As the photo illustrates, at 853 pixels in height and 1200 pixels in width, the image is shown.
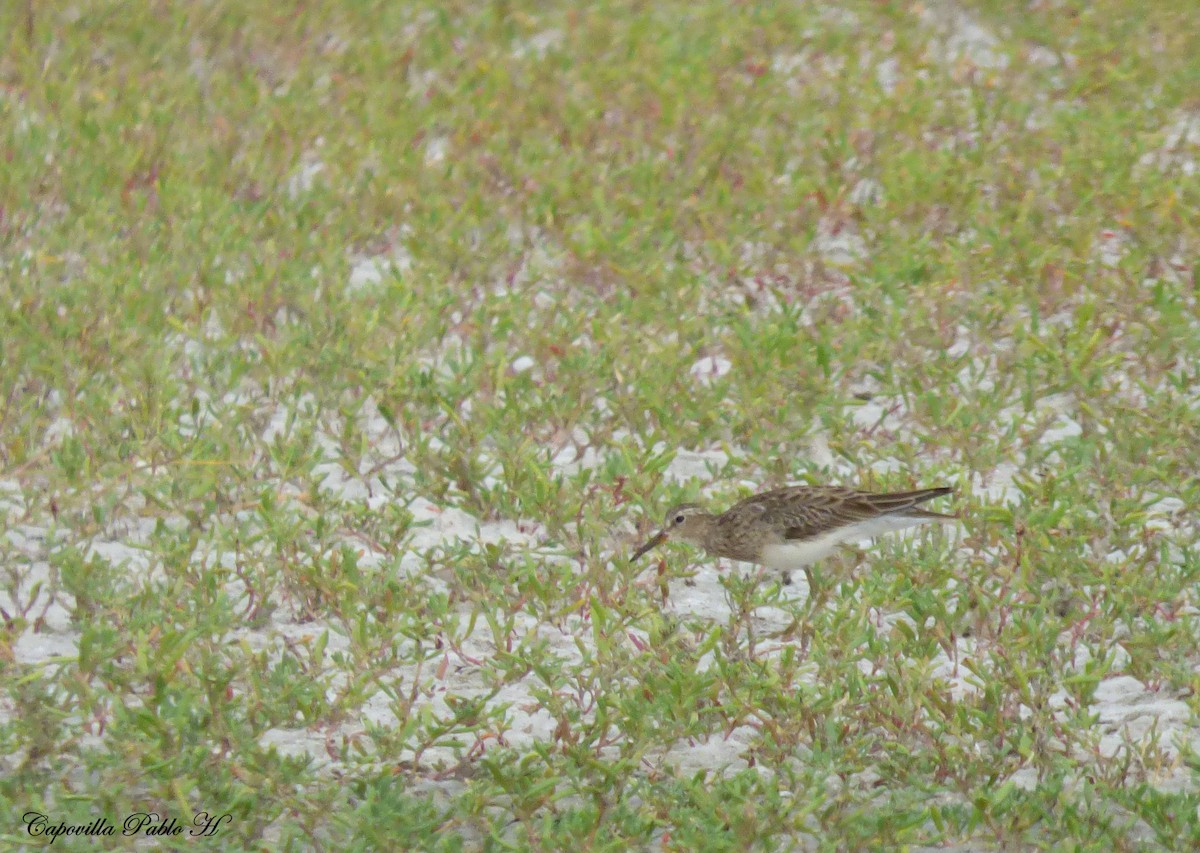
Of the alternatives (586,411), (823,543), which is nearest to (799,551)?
(823,543)

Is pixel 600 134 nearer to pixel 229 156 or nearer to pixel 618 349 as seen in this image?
pixel 229 156

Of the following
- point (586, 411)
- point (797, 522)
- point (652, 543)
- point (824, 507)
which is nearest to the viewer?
point (797, 522)

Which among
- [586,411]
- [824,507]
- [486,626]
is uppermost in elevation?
[824,507]

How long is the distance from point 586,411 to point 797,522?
1.56 meters

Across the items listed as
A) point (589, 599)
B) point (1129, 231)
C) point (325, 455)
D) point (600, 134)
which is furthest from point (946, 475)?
point (600, 134)

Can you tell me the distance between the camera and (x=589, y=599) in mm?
5836

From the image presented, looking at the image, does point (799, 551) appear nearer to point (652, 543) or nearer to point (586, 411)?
point (652, 543)

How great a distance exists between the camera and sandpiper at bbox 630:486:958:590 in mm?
5973

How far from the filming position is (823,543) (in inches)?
237

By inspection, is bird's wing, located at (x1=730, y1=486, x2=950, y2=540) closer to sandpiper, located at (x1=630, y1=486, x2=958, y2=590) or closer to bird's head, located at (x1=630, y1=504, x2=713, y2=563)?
A: sandpiper, located at (x1=630, y1=486, x2=958, y2=590)

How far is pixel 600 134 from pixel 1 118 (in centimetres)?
327

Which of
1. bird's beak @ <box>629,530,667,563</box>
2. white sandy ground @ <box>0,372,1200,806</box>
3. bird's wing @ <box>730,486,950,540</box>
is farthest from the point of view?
bird's beak @ <box>629,530,667,563</box>

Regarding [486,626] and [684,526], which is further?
[684,526]

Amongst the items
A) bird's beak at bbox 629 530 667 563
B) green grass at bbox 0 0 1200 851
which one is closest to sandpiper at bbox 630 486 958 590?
bird's beak at bbox 629 530 667 563
